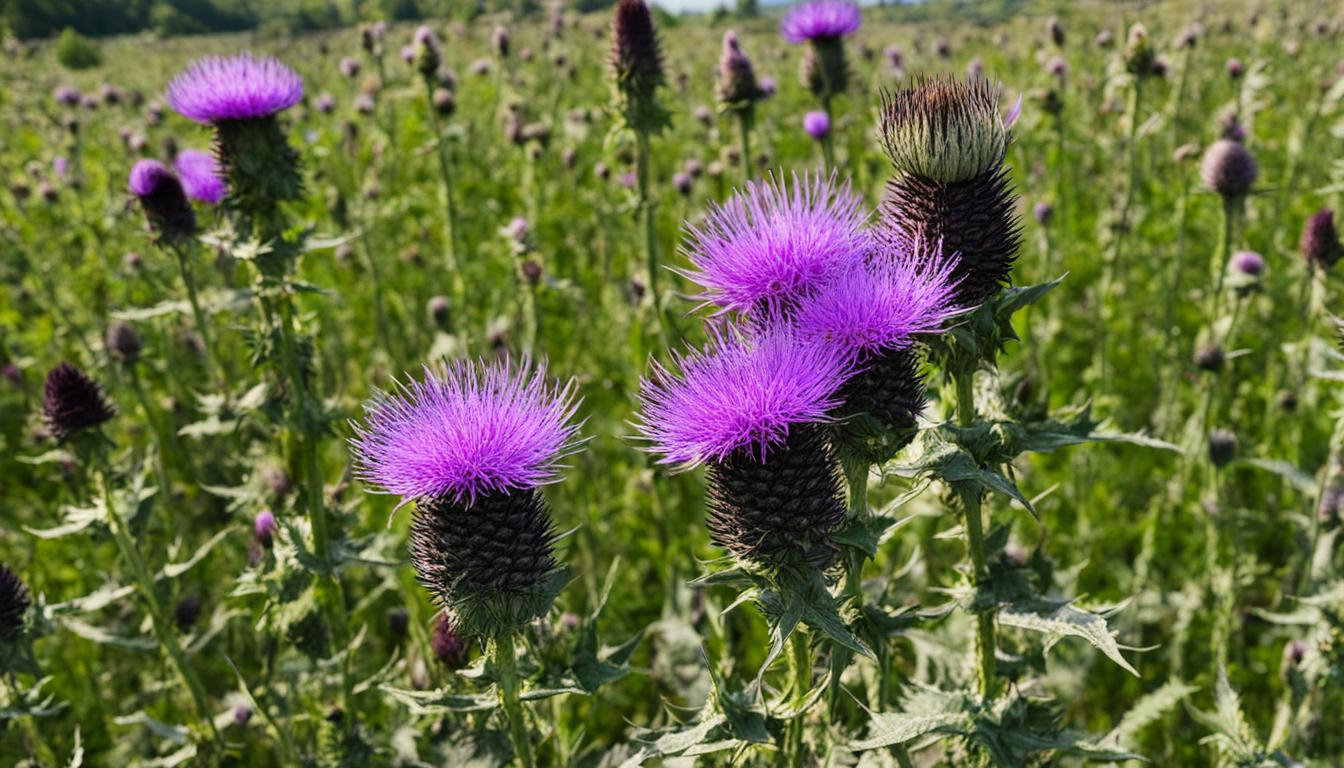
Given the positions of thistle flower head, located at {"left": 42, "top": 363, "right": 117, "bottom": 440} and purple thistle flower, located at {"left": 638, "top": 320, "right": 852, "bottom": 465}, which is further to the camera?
thistle flower head, located at {"left": 42, "top": 363, "right": 117, "bottom": 440}

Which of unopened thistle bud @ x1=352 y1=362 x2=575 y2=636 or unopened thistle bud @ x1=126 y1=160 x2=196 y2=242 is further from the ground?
unopened thistle bud @ x1=126 y1=160 x2=196 y2=242

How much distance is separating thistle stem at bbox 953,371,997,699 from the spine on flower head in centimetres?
26

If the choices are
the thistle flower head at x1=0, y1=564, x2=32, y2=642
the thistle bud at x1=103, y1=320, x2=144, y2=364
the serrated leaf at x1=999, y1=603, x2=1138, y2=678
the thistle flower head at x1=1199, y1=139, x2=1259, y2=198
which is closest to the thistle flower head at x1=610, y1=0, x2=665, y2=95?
the thistle flower head at x1=1199, y1=139, x2=1259, y2=198

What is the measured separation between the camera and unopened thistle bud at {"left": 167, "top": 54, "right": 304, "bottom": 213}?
354cm

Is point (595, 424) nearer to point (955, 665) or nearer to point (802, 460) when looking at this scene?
point (955, 665)

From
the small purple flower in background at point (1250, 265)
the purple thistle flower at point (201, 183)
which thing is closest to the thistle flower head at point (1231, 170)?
the small purple flower in background at point (1250, 265)

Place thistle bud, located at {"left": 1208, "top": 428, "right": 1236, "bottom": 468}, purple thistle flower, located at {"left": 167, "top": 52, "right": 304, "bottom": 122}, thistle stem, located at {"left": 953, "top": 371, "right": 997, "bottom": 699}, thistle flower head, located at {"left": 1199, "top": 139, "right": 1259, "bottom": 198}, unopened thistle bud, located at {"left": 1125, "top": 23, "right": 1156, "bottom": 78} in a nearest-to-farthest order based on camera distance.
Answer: thistle stem, located at {"left": 953, "top": 371, "right": 997, "bottom": 699}, purple thistle flower, located at {"left": 167, "top": 52, "right": 304, "bottom": 122}, thistle bud, located at {"left": 1208, "top": 428, "right": 1236, "bottom": 468}, thistle flower head, located at {"left": 1199, "top": 139, "right": 1259, "bottom": 198}, unopened thistle bud, located at {"left": 1125, "top": 23, "right": 1156, "bottom": 78}

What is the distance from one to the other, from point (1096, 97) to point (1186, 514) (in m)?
4.80

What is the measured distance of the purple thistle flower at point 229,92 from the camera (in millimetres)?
3525

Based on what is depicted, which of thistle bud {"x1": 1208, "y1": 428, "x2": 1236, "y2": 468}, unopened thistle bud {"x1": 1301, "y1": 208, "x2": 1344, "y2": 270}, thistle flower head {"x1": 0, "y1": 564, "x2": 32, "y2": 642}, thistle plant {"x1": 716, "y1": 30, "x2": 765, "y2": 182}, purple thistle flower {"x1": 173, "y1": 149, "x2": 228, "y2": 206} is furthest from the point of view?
thistle plant {"x1": 716, "y1": 30, "x2": 765, "y2": 182}

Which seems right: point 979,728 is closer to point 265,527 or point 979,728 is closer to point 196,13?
point 265,527

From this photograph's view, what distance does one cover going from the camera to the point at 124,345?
5.72 metres

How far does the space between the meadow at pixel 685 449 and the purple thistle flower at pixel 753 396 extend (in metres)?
0.01

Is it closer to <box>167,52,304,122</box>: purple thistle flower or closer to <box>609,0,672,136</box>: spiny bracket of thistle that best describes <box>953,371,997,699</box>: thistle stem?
<box>609,0,672,136</box>: spiny bracket of thistle
